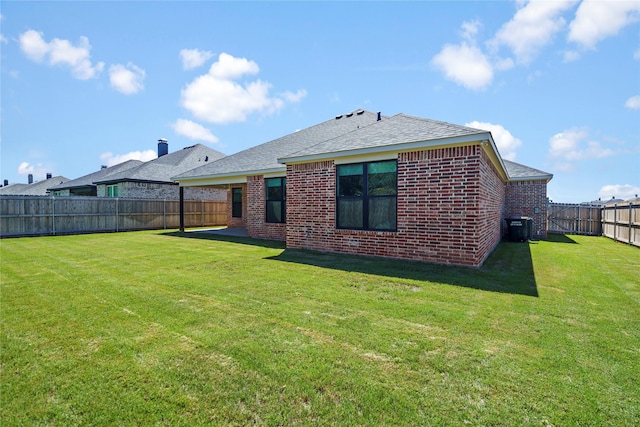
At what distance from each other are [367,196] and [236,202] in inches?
463

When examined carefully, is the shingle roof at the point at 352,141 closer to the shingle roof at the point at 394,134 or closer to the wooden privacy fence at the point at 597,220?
the shingle roof at the point at 394,134

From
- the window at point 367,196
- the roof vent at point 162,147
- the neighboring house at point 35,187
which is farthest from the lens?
the neighboring house at point 35,187

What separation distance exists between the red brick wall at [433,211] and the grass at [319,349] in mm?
1166

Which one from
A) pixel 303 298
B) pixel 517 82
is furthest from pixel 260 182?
pixel 517 82

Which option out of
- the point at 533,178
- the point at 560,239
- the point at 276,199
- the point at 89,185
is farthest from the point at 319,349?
the point at 89,185

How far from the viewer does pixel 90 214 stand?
16.0m

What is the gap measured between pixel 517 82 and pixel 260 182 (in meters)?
9.39

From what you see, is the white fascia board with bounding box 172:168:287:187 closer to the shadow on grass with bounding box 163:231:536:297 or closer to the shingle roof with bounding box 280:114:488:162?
the shingle roof with bounding box 280:114:488:162

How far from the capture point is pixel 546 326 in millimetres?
3662

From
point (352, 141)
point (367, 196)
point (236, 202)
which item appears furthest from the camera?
point (236, 202)

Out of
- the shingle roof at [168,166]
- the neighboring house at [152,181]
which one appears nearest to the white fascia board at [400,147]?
the neighboring house at [152,181]

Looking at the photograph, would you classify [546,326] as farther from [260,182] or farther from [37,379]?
[260,182]

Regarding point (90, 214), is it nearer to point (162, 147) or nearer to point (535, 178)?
point (162, 147)

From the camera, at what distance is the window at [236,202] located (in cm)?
1795
